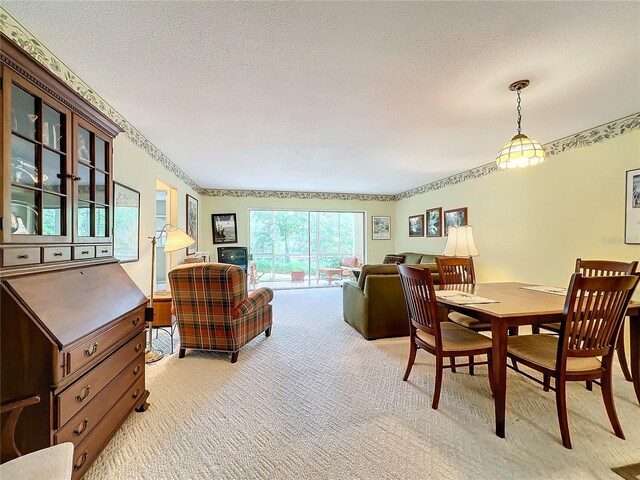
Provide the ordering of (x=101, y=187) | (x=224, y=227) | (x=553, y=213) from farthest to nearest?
1. (x=224, y=227)
2. (x=553, y=213)
3. (x=101, y=187)

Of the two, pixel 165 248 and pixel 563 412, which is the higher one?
pixel 165 248

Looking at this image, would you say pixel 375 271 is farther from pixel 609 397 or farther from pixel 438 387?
pixel 609 397

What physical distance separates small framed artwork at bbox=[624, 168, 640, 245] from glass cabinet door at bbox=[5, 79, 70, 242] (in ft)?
14.8

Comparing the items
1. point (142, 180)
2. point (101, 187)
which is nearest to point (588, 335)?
point (101, 187)

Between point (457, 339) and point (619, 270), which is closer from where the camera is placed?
point (457, 339)

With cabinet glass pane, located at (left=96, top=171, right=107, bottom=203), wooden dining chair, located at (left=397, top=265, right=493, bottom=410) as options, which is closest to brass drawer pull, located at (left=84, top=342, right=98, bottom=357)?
cabinet glass pane, located at (left=96, top=171, right=107, bottom=203)

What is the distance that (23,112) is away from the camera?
1.27m

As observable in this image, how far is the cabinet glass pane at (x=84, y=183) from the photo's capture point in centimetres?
163

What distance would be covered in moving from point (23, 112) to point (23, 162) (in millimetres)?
224

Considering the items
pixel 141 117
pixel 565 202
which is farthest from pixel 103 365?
pixel 565 202

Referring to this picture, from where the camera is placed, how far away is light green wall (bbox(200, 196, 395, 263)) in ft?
21.2

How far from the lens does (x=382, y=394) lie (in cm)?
214

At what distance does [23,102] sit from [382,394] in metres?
2.68

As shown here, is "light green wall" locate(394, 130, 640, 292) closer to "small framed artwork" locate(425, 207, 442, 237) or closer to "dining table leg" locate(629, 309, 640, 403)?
"small framed artwork" locate(425, 207, 442, 237)
